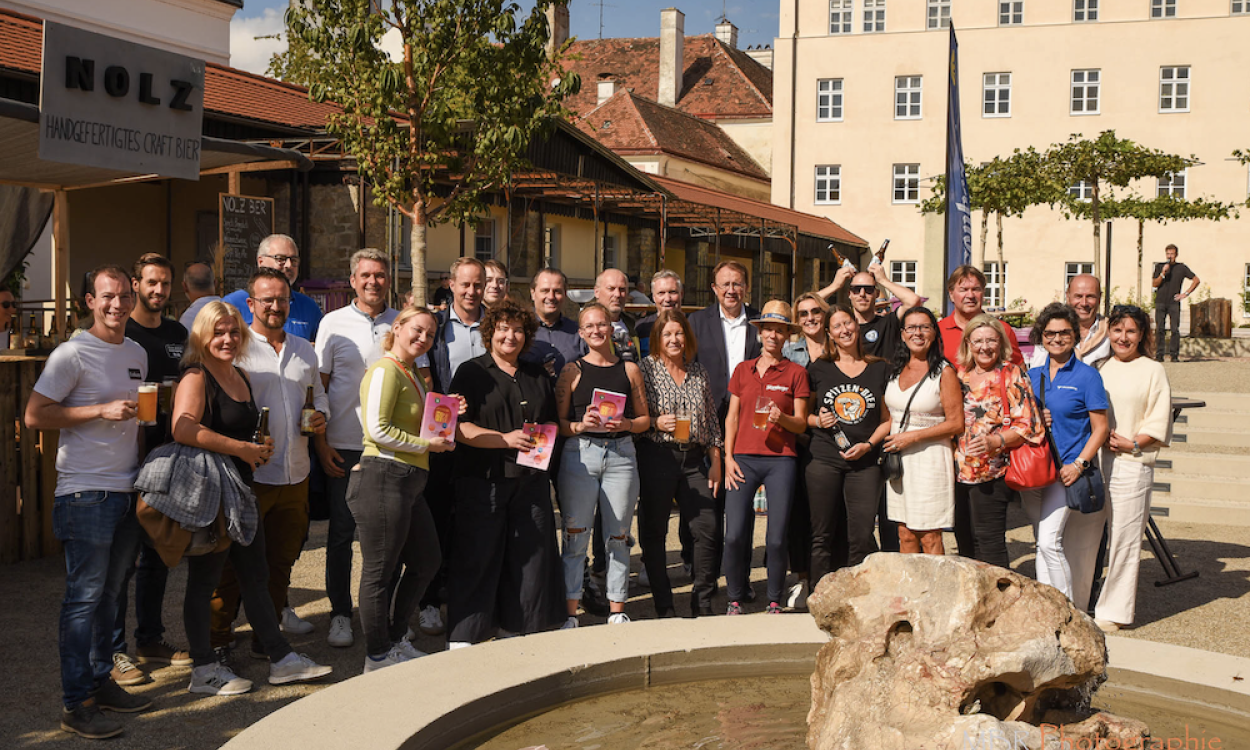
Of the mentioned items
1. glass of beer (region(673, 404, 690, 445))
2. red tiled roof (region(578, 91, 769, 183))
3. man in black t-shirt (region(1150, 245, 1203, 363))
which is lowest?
glass of beer (region(673, 404, 690, 445))

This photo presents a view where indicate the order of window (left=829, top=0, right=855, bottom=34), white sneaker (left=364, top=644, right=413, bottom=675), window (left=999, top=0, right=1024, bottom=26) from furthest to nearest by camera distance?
1. window (left=829, top=0, right=855, bottom=34)
2. window (left=999, top=0, right=1024, bottom=26)
3. white sneaker (left=364, top=644, right=413, bottom=675)

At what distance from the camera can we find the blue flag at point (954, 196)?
9.68m

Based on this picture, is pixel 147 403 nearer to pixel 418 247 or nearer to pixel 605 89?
pixel 418 247

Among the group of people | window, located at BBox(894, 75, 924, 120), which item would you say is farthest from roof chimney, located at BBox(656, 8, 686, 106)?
the group of people

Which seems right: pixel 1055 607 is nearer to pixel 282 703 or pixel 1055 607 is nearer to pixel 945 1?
pixel 282 703

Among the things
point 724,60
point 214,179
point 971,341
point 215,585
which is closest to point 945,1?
point 724,60

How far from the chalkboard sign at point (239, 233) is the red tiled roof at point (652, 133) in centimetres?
2776

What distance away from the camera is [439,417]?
16.9 ft

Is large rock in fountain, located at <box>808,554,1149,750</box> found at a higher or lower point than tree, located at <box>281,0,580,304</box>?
lower

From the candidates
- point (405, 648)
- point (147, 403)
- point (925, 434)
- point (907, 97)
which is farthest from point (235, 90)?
point (907, 97)

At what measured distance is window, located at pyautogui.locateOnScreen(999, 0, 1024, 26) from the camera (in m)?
38.9

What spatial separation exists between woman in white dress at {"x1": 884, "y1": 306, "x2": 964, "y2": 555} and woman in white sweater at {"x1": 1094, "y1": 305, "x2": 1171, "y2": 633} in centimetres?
114

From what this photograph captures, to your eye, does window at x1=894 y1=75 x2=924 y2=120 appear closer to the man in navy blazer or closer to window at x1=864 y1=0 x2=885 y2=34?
window at x1=864 y1=0 x2=885 y2=34

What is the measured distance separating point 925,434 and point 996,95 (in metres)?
36.4
